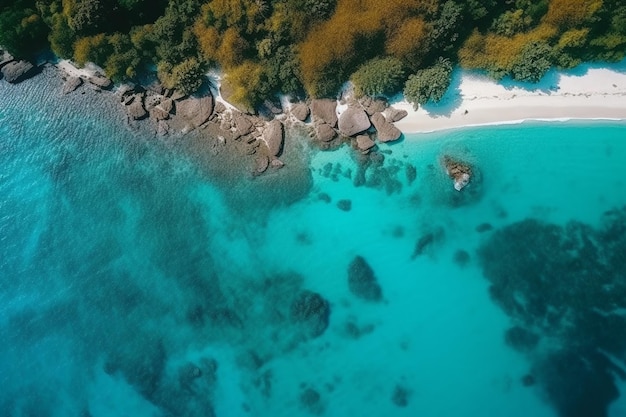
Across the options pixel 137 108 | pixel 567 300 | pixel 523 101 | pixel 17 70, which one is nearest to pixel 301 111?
pixel 137 108

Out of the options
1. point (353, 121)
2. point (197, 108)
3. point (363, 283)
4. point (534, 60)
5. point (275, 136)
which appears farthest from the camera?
point (197, 108)

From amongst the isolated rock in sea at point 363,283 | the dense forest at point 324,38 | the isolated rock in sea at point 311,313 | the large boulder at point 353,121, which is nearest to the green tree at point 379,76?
the dense forest at point 324,38

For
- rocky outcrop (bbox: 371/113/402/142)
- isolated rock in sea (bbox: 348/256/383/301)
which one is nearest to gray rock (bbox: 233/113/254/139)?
rocky outcrop (bbox: 371/113/402/142)

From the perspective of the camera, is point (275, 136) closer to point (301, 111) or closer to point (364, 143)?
point (301, 111)

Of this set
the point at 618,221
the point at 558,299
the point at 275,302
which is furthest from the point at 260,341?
the point at 618,221

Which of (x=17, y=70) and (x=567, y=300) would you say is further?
(x=17, y=70)

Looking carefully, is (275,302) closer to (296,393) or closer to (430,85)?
(296,393)
